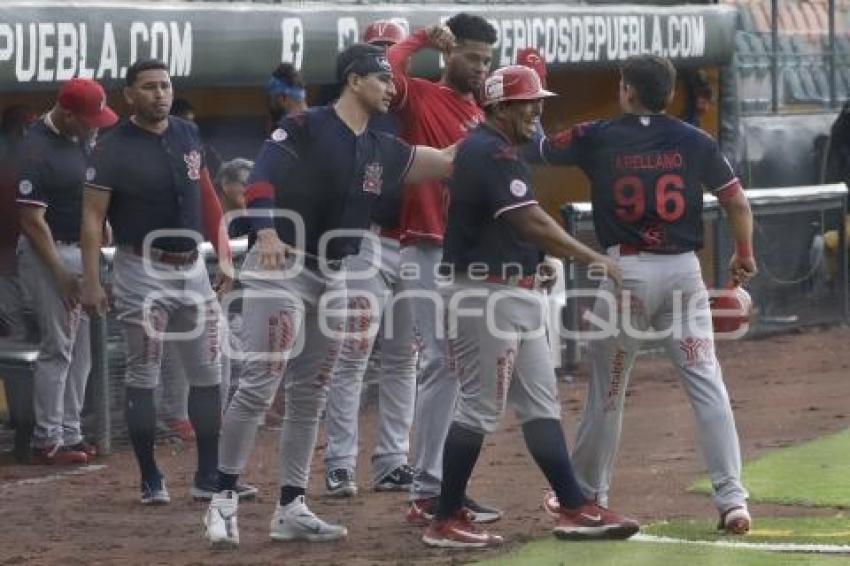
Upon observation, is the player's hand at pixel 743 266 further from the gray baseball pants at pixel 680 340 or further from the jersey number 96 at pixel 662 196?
the jersey number 96 at pixel 662 196

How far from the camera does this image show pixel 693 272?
7.71 metres

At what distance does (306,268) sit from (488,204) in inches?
30.4

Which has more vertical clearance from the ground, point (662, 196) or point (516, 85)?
point (516, 85)

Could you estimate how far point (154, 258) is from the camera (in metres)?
8.72

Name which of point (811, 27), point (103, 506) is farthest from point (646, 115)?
point (811, 27)

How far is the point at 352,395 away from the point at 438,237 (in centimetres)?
89

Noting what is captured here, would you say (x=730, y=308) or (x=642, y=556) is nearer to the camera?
(x=642, y=556)

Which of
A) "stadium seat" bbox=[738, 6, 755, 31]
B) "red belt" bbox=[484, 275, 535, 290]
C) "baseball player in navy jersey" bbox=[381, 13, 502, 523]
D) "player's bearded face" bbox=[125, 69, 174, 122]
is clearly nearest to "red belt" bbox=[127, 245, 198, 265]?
"player's bearded face" bbox=[125, 69, 174, 122]

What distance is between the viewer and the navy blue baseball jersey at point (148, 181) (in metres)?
8.59

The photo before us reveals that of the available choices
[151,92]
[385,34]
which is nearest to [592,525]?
[151,92]

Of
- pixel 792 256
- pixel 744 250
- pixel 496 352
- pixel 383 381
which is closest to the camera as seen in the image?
pixel 496 352

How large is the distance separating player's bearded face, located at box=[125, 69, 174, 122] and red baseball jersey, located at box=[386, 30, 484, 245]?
3.23ft

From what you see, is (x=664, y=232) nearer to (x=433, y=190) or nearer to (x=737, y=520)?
(x=737, y=520)

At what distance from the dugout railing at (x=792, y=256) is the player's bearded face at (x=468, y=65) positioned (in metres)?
6.24
